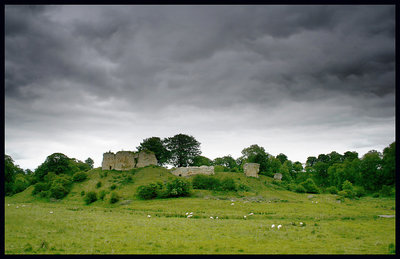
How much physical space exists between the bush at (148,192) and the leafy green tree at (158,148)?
25324mm

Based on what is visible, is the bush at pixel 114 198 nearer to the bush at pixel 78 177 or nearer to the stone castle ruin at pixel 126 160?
A: the bush at pixel 78 177

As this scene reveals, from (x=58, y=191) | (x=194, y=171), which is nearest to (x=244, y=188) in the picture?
(x=194, y=171)

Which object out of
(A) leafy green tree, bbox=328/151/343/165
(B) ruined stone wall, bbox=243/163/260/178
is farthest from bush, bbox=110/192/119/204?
(A) leafy green tree, bbox=328/151/343/165

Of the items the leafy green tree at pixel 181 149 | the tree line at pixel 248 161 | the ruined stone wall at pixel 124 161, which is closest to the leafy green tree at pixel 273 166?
the tree line at pixel 248 161

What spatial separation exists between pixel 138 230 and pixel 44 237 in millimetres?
5439

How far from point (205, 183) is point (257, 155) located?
28044mm

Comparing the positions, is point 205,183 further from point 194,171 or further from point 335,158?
point 335,158

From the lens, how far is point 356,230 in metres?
16.0

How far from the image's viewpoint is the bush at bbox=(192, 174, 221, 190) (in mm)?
44719

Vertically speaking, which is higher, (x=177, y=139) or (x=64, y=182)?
(x=177, y=139)

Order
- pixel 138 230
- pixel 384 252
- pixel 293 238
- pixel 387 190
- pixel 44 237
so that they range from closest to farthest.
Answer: pixel 384 252 < pixel 44 237 < pixel 293 238 < pixel 138 230 < pixel 387 190
